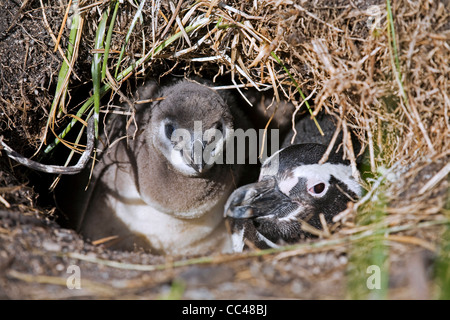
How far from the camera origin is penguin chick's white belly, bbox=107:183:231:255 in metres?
3.29

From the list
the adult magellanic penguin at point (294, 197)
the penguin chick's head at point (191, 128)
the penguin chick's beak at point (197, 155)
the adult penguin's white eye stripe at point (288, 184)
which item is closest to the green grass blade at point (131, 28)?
the penguin chick's head at point (191, 128)

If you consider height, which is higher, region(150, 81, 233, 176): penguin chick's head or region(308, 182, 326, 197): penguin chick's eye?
region(150, 81, 233, 176): penguin chick's head

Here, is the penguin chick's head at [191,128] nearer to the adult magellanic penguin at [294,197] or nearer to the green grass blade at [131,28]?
the adult magellanic penguin at [294,197]

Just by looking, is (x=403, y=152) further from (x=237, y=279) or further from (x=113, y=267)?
(x=113, y=267)

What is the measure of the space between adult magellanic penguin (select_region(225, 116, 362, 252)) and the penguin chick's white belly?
1.94 feet

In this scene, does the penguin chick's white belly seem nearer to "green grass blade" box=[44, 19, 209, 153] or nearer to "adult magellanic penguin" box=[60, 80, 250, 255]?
"adult magellanic penguin" box=[60, 80, 250, 255]

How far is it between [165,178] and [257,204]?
716mm

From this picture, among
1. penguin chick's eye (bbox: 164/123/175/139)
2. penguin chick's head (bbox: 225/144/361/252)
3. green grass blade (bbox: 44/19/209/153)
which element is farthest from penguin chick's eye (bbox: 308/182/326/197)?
green grass blade (bbox: 44/19/209/153)

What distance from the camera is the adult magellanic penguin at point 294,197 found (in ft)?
9.06

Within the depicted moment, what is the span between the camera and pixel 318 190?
110 inches

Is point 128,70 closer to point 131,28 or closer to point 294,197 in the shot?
point 131,28

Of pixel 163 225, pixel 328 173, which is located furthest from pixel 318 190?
pixel 163 225

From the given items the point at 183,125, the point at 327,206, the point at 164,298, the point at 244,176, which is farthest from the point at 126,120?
the point at 164,298
